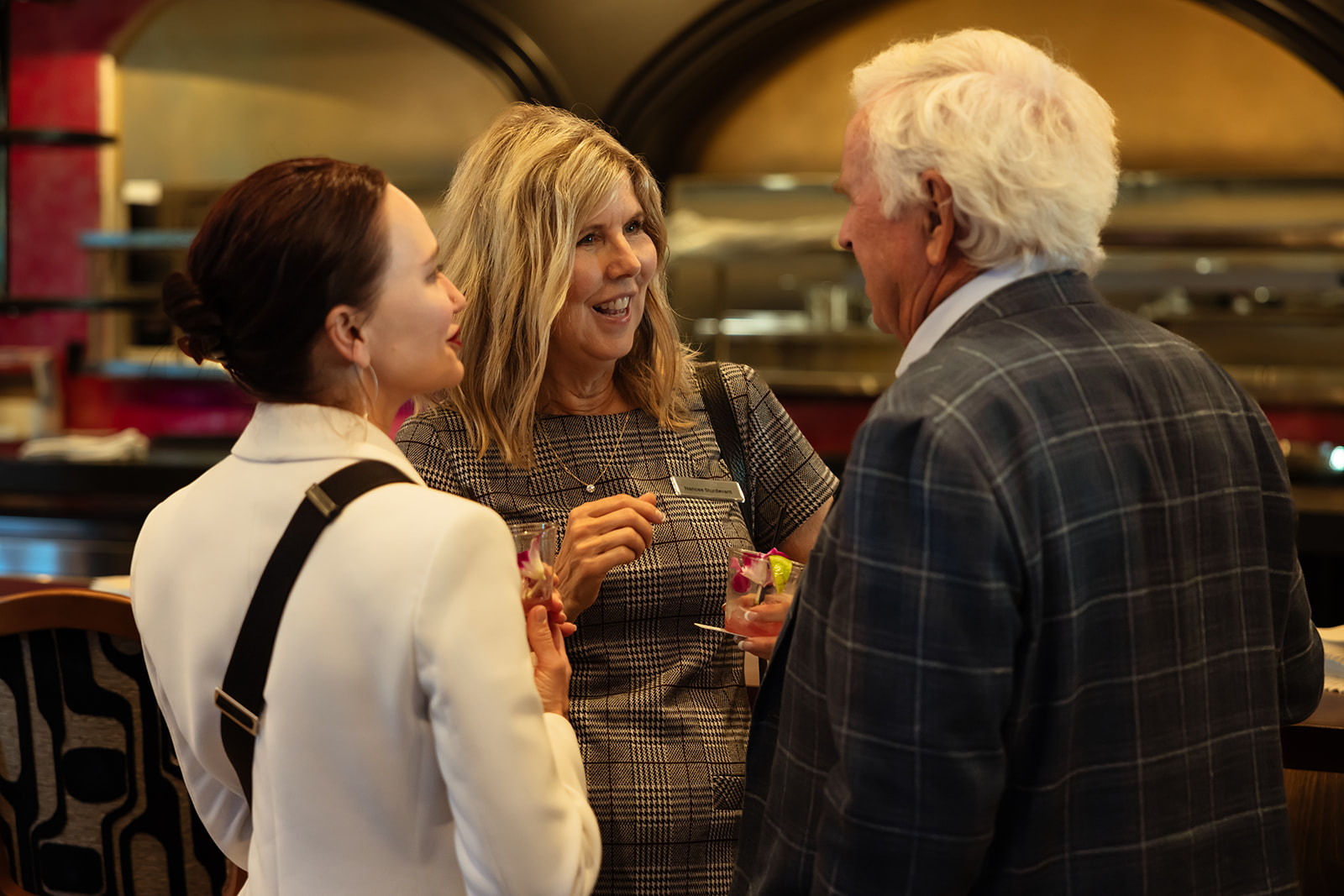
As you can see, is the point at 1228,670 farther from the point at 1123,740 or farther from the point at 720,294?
the point at 720,294

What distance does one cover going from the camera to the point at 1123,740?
1172 mm

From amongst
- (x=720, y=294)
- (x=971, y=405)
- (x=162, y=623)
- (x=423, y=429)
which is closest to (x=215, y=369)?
(x=720, y=294)

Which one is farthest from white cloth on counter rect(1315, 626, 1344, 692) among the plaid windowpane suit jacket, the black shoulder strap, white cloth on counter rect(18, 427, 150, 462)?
white cloth on counter rect(18, 427, 150, 462)

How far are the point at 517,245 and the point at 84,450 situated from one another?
378cm

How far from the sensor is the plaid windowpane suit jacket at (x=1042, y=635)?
1.08 m

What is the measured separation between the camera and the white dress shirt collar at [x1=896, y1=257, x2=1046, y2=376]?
1.23m

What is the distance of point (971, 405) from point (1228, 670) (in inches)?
16.6

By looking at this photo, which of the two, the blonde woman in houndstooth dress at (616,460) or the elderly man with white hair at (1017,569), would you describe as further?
the blonde woman in houndstooth dress at (616,460)

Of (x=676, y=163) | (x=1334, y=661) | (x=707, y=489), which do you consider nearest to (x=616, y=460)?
(x=707, y=489)

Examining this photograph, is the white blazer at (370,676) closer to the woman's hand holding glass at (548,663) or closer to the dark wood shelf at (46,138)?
the woman's hand holding glass at (548,663)

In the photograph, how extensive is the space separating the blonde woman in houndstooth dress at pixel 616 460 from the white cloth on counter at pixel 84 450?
3570 millimetres

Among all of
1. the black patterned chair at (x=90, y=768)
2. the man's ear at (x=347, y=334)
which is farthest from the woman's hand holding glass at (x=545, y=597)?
the black patterned chair at (x=90, y=768)

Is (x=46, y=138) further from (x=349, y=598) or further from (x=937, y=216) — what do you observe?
(x=937, y=216)

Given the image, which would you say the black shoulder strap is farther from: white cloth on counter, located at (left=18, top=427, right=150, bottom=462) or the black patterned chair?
white cloth on counter, located at (left=18, top=427, right=150, bottom=462)
